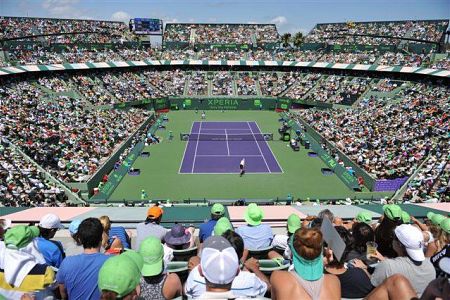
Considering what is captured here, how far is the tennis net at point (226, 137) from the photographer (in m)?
37.9

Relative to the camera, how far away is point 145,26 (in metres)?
69.7

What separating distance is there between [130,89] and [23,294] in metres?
51.4

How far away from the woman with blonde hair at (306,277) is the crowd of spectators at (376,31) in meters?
52.4

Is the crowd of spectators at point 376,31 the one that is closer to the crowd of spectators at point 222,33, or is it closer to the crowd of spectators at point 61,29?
the crowd of spectators at point 222,33

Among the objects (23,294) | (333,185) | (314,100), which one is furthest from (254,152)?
(23,294)

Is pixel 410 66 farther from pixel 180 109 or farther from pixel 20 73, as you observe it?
pixel 20 73

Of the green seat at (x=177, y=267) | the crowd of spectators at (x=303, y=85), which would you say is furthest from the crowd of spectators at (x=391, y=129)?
the green seat at (x=177, y=267)

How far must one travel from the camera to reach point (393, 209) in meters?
5.46

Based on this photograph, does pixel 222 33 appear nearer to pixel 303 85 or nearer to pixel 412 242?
pixel 303 85

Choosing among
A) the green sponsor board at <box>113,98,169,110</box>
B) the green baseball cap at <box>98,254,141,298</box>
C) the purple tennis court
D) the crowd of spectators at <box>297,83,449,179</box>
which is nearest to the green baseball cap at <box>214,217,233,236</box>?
the green baseball cap at <box>98,254,141,298</box>

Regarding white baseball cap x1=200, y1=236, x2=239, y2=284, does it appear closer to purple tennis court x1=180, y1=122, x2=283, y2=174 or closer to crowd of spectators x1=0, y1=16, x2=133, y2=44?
purple tennis court x1=180, y1=122, x2=283, y2=174

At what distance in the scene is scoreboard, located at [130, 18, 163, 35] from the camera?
6894cm

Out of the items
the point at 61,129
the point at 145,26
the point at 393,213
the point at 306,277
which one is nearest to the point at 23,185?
the point at 61,129

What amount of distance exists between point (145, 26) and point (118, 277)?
72.4 meters
